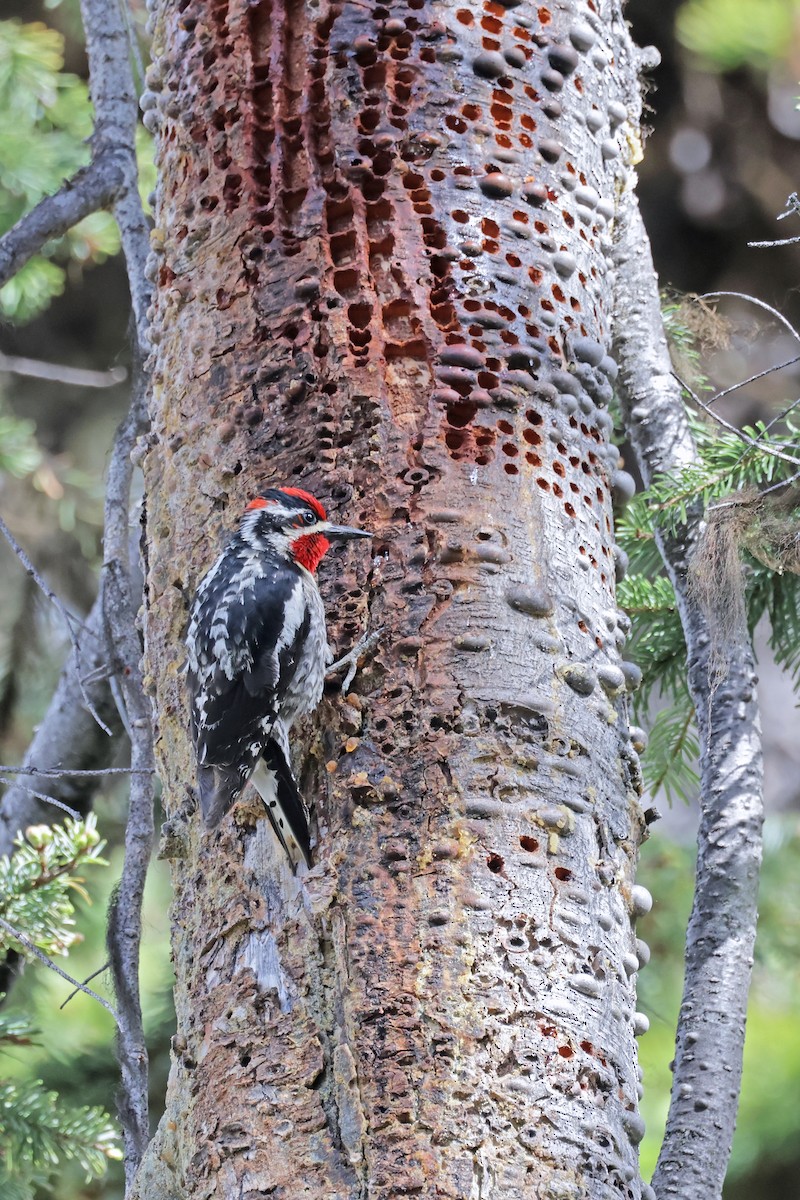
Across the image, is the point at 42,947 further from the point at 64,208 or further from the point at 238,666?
the point at 64,208

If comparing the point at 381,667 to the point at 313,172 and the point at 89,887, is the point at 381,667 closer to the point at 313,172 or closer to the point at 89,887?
the point at 313,172

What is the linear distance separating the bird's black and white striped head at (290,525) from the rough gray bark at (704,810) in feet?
2.52

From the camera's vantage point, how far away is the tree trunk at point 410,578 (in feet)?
6.42

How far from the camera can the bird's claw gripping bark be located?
7.09 ft

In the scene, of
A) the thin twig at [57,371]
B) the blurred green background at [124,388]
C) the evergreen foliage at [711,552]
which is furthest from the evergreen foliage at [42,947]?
the thin twig at [57,371]

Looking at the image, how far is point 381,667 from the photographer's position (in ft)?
7.14

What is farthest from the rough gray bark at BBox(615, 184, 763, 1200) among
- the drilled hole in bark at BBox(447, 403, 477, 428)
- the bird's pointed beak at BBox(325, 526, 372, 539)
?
the bird's pointed beak at BBox(325, 526, 372, 539)

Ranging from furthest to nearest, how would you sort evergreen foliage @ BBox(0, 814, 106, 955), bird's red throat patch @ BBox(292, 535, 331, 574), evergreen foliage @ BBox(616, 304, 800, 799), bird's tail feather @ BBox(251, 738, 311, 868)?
evergreen foliage @ BBox(0, 814, 106, 955), evergreen foliage @ BBox(616, 304, 800, 799), bird's red throat patch @ BBox(292, 535, 331, 574), bird's tail feather @ BBox(251, 738, 311, 868)

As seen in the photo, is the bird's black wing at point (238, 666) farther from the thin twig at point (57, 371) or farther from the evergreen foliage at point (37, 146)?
the thin twig at point (57, 371)

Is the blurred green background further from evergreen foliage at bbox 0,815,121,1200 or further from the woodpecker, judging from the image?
the woodpecker

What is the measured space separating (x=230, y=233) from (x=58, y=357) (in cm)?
384

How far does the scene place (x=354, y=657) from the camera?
7.13ft

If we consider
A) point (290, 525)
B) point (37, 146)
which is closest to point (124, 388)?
point (37, 146)

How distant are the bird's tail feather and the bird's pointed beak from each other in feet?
1.15
